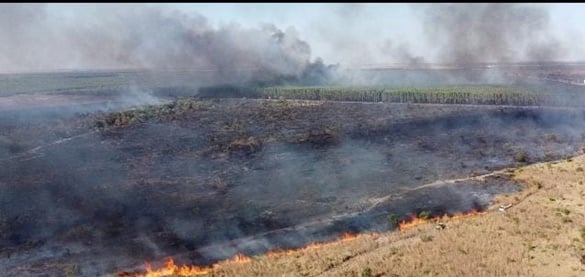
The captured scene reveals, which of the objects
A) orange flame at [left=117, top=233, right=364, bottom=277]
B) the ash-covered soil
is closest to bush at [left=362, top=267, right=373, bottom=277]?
orange flame at [left=117, top=233, right=364, bottom=277]

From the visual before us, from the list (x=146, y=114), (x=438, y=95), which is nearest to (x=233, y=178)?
(x=146, y=114)

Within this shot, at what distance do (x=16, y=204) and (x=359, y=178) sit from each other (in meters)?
19.6

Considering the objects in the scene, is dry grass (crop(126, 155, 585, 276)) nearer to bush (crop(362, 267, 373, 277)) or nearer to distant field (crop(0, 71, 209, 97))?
bush (crop(362, 267, 373, 277))

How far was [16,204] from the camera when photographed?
29656 mm

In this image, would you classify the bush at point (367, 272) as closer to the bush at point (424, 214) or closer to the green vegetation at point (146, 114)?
the bush at point (424, 214)

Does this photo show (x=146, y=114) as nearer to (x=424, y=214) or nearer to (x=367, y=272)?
(x=424, y=214)

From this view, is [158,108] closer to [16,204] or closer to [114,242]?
[16,204]

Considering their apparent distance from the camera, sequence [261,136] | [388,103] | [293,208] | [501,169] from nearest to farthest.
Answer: [293,208]
[501,169]
[261,136]
[388,103]

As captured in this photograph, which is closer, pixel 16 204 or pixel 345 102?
pixel 16 204

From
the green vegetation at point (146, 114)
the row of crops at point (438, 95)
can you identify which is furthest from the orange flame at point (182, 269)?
the row of crops at point (438, 95)

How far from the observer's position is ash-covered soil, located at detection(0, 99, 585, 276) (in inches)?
981

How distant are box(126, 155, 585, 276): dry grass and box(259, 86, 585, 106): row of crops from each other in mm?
45547

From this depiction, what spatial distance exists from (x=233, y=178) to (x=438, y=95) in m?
41.7

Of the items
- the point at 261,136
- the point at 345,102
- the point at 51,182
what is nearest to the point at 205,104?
the point at 345,102
